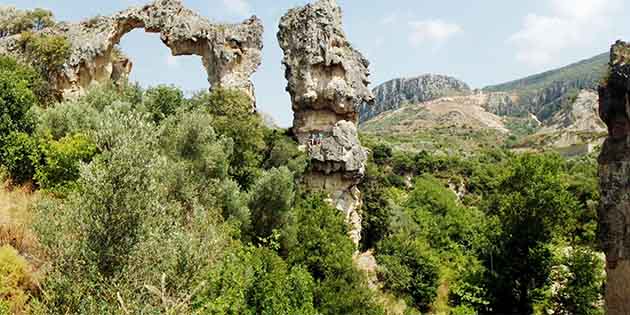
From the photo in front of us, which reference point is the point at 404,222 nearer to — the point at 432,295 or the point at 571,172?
the point at 432,295

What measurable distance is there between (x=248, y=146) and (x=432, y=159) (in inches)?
2139

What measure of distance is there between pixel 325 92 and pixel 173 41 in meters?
8.57

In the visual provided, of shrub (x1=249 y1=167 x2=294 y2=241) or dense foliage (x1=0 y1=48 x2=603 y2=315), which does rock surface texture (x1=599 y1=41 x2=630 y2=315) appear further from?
shrub (x1=249 y1=167 x2=294 y2=241)

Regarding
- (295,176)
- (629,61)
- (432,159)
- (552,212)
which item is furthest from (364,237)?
(432,159)

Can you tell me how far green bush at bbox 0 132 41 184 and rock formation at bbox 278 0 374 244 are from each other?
14.1m

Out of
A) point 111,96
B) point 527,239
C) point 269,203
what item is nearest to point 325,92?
→ point 269,203

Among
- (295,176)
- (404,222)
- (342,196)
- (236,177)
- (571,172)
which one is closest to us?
(236,177)

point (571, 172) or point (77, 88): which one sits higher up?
point (77, 88)

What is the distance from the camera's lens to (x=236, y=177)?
22.7 metres

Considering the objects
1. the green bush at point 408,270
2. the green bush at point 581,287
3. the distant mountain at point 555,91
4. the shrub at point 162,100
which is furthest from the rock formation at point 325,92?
the distant mountain at point 555,91

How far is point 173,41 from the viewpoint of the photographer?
27.0 metres

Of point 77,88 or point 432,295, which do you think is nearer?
point 77,88

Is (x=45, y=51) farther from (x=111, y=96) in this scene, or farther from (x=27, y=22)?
(x=111, y=96)

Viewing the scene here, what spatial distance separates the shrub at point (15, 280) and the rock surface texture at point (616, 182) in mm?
18569
